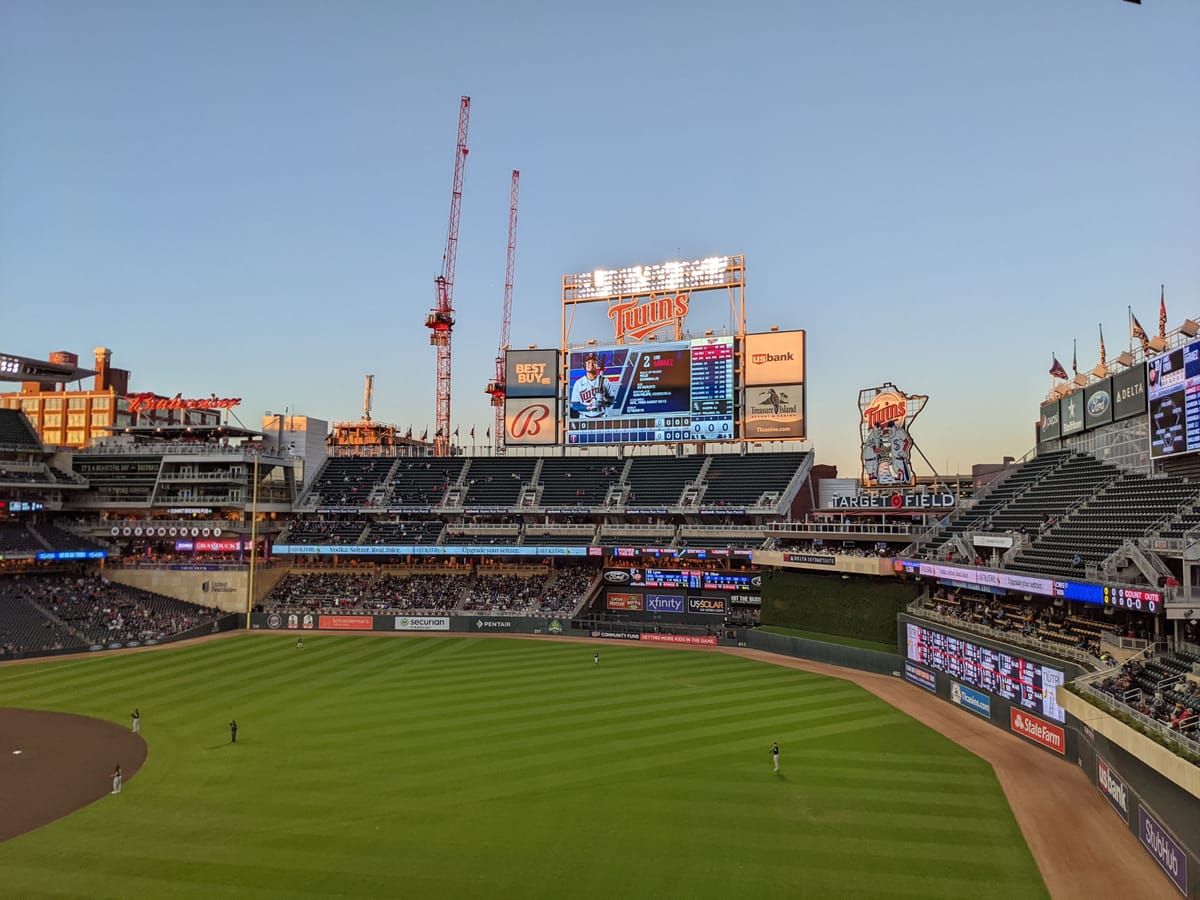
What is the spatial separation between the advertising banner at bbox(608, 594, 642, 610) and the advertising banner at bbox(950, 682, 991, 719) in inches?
1125

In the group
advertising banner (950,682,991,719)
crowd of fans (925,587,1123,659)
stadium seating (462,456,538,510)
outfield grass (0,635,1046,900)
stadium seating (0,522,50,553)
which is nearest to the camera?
outfield grass (0,635,1046,900)

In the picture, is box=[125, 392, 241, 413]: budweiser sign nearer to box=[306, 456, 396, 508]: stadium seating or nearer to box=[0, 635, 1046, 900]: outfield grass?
box=[306, 456, 396, 508]: stadium seating

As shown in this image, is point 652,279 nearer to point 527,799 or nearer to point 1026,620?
point 1026,620

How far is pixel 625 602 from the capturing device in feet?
194

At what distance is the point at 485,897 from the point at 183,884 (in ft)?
23.3

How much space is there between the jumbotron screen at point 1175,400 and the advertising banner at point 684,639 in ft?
94.5

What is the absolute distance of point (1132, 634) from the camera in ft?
84.5

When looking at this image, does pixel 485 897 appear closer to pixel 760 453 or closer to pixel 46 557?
pixel 760 453

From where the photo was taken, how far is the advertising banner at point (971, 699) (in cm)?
3080

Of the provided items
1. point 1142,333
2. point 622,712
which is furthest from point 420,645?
point 1142,333

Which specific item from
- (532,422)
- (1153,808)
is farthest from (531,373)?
(1153,808)

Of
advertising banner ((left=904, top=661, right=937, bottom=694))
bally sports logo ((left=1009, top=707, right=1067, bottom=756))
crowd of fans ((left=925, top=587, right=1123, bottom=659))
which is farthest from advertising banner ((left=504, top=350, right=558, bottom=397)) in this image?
bally sports logo ((left=1009, top=707, right=1067, bottom=756))

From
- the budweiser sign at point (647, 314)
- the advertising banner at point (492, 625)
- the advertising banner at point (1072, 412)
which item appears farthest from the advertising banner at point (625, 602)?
the advertising banner at point (1072, 412)

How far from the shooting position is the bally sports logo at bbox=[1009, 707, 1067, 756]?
26.3 metres
